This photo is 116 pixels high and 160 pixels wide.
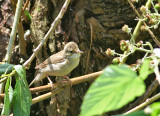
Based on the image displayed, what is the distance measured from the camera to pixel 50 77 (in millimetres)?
3717

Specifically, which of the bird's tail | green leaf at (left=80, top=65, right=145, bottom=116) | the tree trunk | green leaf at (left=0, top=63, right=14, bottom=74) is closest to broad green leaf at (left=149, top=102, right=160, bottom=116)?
green leaf at (left=80, top=65, right=145, bottom=116)

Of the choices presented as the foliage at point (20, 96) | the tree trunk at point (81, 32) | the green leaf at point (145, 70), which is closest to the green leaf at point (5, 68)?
the foliage at point (20, 96)

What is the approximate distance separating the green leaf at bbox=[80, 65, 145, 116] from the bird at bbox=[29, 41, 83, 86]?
8.37 ft

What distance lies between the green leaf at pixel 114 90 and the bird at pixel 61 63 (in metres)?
2.55

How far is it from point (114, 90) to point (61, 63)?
2878 millimetres

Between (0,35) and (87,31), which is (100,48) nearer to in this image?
(87,31)

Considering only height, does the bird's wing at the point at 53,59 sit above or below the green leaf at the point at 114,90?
below

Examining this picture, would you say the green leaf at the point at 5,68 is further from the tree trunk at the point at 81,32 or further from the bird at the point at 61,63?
the tree trunk at the point at 81,32

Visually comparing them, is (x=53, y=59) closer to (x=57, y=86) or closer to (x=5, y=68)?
(x=57, y=86)

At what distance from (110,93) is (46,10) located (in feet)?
9.74

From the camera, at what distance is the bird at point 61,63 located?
3250mm

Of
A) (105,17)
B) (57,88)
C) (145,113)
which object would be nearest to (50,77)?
(57,88)

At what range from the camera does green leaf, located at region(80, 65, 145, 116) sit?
0.59 m

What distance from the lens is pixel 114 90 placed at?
60 cm
